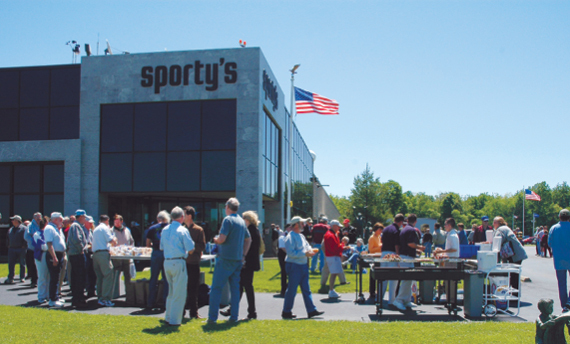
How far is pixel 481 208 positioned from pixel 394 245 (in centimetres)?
15167

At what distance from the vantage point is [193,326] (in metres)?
7.72

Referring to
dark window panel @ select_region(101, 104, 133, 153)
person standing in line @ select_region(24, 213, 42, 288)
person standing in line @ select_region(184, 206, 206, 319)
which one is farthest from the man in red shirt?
dark window panel @ select_region(101, 104, 133, 153)

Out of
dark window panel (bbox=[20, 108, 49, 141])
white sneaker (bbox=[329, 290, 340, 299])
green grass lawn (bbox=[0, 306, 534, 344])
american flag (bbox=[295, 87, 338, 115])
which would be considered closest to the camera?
green grass lawn (bbox=[0, 306, 534, 344])

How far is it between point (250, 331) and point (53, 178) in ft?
62.8

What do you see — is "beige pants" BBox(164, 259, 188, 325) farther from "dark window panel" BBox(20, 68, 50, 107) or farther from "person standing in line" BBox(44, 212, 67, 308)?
"dark window panel" BBox(20, 68, 50, 107)

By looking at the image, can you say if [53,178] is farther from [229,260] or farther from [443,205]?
[443,205]

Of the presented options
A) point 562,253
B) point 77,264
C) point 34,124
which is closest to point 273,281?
point 77,264

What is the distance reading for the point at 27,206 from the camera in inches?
910

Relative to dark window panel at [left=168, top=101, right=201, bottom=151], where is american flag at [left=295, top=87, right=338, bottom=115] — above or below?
above

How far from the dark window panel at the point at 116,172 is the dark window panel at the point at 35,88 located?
434cm

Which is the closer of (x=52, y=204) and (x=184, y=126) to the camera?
(x=184, y=126)

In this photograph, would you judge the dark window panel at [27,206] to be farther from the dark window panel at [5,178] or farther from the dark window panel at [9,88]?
the dark window panel at [9,88]

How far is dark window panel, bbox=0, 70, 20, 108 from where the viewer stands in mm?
23641

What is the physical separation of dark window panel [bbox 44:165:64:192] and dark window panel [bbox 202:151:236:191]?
699 cm
